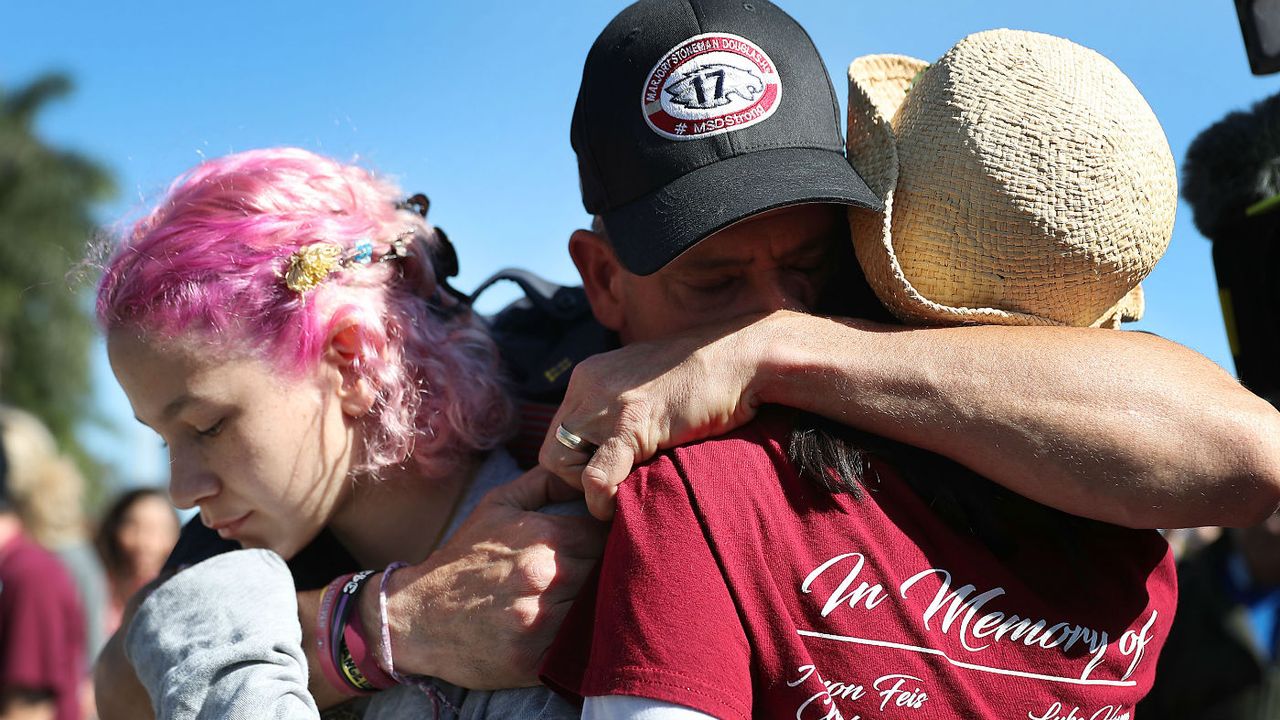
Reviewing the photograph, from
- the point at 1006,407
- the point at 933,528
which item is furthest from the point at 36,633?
the point at 1006,407

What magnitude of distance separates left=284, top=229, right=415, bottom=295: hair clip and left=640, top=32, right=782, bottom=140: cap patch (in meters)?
0.72

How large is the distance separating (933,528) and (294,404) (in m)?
1.17

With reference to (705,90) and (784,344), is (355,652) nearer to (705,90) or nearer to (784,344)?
(784,344)

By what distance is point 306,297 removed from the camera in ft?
6.63

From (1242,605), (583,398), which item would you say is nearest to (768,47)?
(583,398)

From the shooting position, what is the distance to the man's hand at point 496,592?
65.7 inches

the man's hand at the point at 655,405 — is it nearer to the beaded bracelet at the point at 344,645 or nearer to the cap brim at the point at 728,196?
the cap brim at the point at 728,196

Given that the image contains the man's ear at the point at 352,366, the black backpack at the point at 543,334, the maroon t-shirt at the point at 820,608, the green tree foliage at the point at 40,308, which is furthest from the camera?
the green tree foliage at the point at 40,308

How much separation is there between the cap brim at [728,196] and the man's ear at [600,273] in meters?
0.25

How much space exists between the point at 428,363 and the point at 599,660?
0.95m

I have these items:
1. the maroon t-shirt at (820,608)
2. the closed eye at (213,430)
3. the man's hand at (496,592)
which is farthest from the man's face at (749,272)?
the closed eye at (213,430)

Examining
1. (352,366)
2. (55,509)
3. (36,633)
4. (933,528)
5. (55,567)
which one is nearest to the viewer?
(933,528)

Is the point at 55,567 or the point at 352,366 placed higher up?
the point at 352,366

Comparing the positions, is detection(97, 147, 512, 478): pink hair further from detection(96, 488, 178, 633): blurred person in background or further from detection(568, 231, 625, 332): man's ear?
detection(96, 488, 178, 633): blurred person in background
